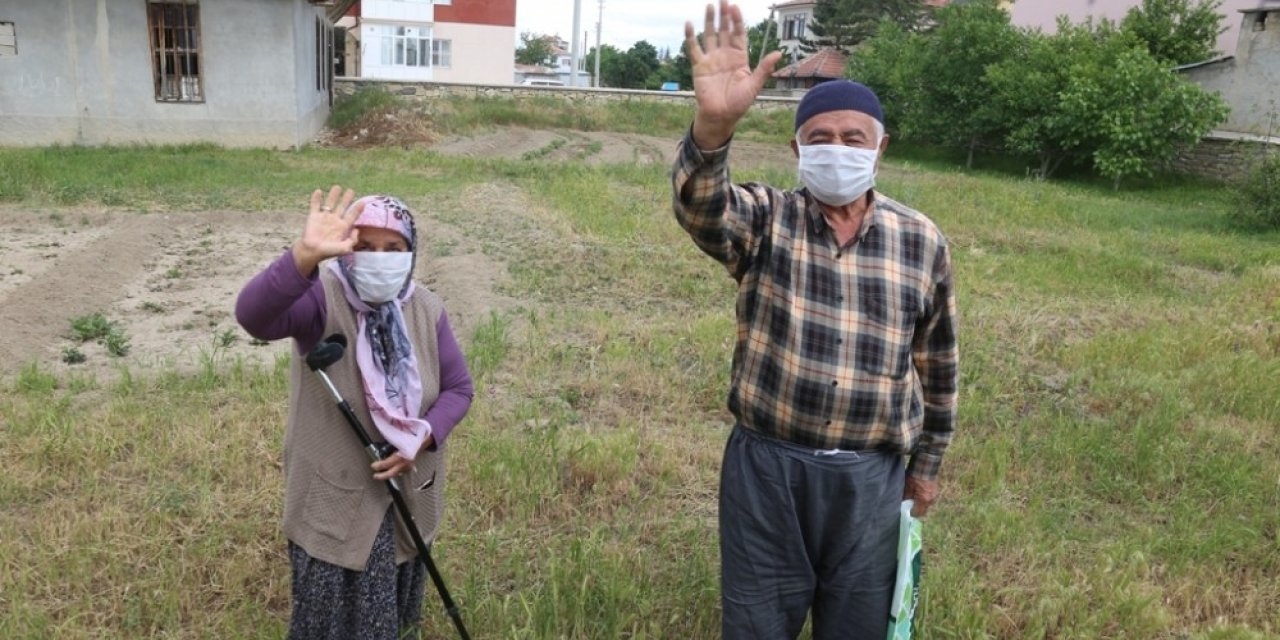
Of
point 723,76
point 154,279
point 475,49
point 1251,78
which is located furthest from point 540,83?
point 723,76

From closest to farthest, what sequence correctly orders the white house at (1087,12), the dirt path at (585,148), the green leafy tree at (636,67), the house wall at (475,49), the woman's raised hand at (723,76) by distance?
the woman's raised hand at (723,76) → the dirt path at (585,148) → the white house at (1087,12) → the house wall at (475,49) → the green leafy tree at (636,67)

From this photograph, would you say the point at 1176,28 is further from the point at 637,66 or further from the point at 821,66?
the point at 637,66

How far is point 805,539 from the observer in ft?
7.63

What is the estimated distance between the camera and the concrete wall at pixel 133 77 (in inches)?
637

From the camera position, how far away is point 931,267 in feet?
7.61

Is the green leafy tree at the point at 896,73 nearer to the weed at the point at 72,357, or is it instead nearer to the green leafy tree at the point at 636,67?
the weed at the point at 72,357

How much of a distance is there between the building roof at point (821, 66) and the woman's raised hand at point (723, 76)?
43282mm

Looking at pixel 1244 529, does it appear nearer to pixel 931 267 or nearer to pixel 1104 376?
pixel 1104 376

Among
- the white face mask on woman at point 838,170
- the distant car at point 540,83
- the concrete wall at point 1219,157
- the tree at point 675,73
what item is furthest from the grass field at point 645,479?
the tree at point 675,73

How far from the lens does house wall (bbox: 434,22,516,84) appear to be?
41406mm

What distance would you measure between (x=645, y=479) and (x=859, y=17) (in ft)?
150

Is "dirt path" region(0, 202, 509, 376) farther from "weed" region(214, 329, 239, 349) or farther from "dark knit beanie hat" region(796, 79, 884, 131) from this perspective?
"dark knit beanie hat" region(796, 79, 884, 131)

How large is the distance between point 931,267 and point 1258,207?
1494 centimetres

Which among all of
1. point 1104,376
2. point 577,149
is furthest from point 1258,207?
point 577,149
